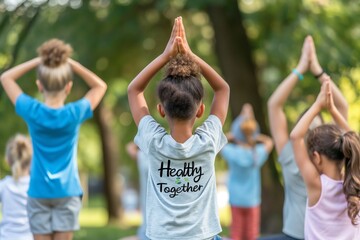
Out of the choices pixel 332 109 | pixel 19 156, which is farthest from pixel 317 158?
pixel 19 156

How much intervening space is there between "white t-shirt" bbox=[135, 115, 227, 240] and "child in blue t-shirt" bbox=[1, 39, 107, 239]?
1562mm

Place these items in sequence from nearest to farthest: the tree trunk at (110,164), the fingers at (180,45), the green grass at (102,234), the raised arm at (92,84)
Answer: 1. the fingers at (180,45)
2. the raised arm at (92,84)
3. the green grass at (102,234)
4. the tree trunk at (110,164)

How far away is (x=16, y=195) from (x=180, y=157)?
9.32 ft

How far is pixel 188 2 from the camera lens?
1145 cm

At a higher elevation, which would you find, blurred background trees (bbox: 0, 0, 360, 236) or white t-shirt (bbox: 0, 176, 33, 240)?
blurred background trees (bbox: 0, 0, 360, 236)

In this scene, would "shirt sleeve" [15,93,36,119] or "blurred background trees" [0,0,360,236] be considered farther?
"blurred background trees" [0,0,360,236]

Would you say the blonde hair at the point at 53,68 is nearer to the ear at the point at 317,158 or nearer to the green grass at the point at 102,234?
the ear at the point at 317,158

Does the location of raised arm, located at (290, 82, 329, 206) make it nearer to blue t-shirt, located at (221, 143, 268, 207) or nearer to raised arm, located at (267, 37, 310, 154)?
raised arm, located at (267, 37, 310, 154)

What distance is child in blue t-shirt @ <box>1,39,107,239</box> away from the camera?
5.56 meters

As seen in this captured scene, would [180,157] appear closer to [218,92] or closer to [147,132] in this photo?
[147,132]

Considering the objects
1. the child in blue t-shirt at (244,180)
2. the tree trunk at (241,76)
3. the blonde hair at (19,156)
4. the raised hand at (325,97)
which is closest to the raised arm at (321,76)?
the raised hand at (325,97)

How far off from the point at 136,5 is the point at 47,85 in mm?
8273

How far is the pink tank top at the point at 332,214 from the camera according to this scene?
466cm

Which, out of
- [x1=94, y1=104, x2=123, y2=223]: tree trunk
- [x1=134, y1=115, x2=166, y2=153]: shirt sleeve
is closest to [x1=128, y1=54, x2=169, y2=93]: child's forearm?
[x1=134, y1=115, x2=166, y2=153]: shirt sleeve
